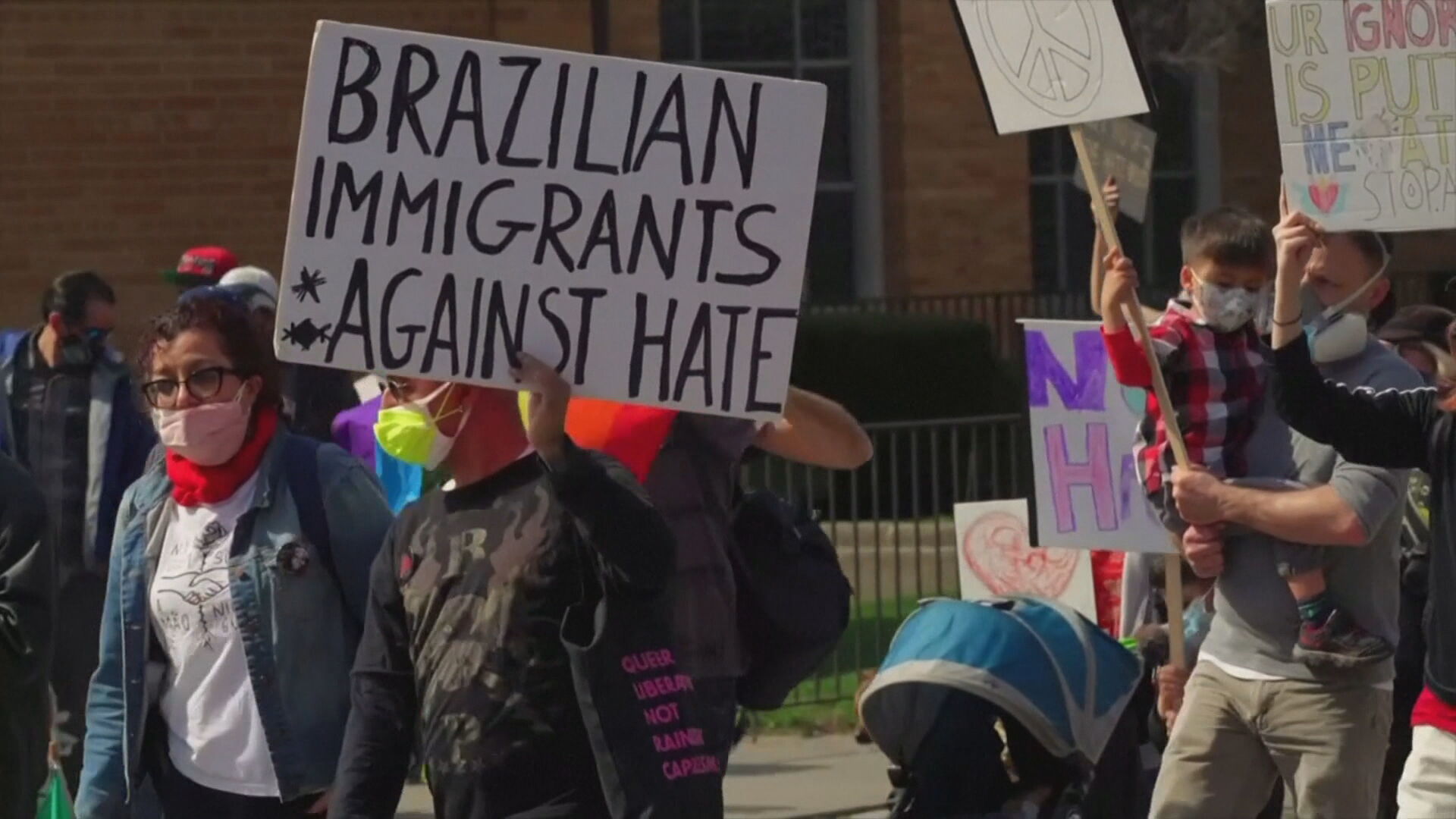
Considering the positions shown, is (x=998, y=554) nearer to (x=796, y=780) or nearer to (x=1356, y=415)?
(x=796, y=780)

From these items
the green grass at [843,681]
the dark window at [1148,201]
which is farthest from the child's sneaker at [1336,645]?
the dark window at [1148,201]

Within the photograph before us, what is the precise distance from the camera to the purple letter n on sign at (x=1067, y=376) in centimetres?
798

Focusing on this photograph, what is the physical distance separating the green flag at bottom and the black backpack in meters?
1.99

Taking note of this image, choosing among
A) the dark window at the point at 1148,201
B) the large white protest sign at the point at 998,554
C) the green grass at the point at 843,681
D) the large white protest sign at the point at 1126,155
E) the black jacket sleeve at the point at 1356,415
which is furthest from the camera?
the dark window at the point at 1148,201

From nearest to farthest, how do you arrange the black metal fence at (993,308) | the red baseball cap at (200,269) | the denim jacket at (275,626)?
the denim jacket at (275,626)
the red baseball cap at (200,269)
the black metal fence at (993,308)

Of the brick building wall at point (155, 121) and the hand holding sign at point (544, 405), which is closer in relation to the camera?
the hand holding sign at point (544, 405)

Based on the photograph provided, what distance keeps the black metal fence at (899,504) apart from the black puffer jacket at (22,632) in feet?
22.1

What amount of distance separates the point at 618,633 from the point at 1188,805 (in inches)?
95.4

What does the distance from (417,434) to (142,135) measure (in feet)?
37.8

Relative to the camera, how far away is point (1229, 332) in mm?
6223

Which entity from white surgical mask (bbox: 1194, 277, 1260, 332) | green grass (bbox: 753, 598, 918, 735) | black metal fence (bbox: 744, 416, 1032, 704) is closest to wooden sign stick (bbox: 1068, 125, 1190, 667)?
white surgical mask (bbox: 1194, 277, 1260, 332)

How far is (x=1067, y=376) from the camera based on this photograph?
26.4 ft

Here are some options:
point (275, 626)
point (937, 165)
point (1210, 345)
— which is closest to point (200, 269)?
point (1210, 345)

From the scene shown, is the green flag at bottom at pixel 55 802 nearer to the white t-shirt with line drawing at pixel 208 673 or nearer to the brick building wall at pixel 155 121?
the white t-shirt with line drawing at pixel 208 673
